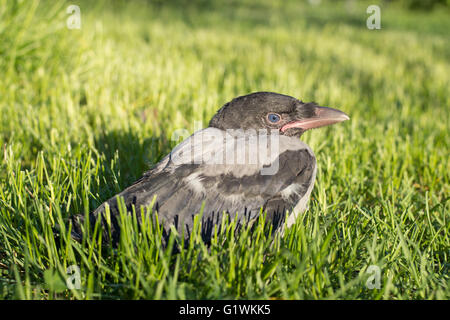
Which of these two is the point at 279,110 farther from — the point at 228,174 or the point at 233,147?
the point at 228,174

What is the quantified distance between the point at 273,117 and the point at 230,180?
0.61m

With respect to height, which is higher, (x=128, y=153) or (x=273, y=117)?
(x=273, y=117)

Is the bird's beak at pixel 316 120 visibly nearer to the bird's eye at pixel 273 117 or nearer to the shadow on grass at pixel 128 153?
the bird's eye at pixel 273 117

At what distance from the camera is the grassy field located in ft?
6.10

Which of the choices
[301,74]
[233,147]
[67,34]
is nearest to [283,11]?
[301,74]

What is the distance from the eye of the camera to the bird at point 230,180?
2.00 metres

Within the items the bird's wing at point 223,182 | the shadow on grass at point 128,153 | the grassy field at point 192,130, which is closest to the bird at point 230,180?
the bird's wing at point 223,182

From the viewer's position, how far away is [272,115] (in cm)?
248

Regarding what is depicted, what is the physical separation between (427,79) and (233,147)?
530 centimetres

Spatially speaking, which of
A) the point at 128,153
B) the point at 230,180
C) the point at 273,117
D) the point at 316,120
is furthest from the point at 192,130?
the point at 230,180

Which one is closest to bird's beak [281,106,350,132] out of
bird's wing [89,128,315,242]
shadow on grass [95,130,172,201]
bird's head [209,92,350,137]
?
bird's head [209,92,350,137]

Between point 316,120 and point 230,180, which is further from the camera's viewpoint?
point 316,120

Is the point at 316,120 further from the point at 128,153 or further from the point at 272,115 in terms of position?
the point at 128,153

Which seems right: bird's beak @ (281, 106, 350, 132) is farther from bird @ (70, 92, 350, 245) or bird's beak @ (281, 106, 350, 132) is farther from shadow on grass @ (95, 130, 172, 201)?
shadow on grass @ (95, 130, 172, 201)
